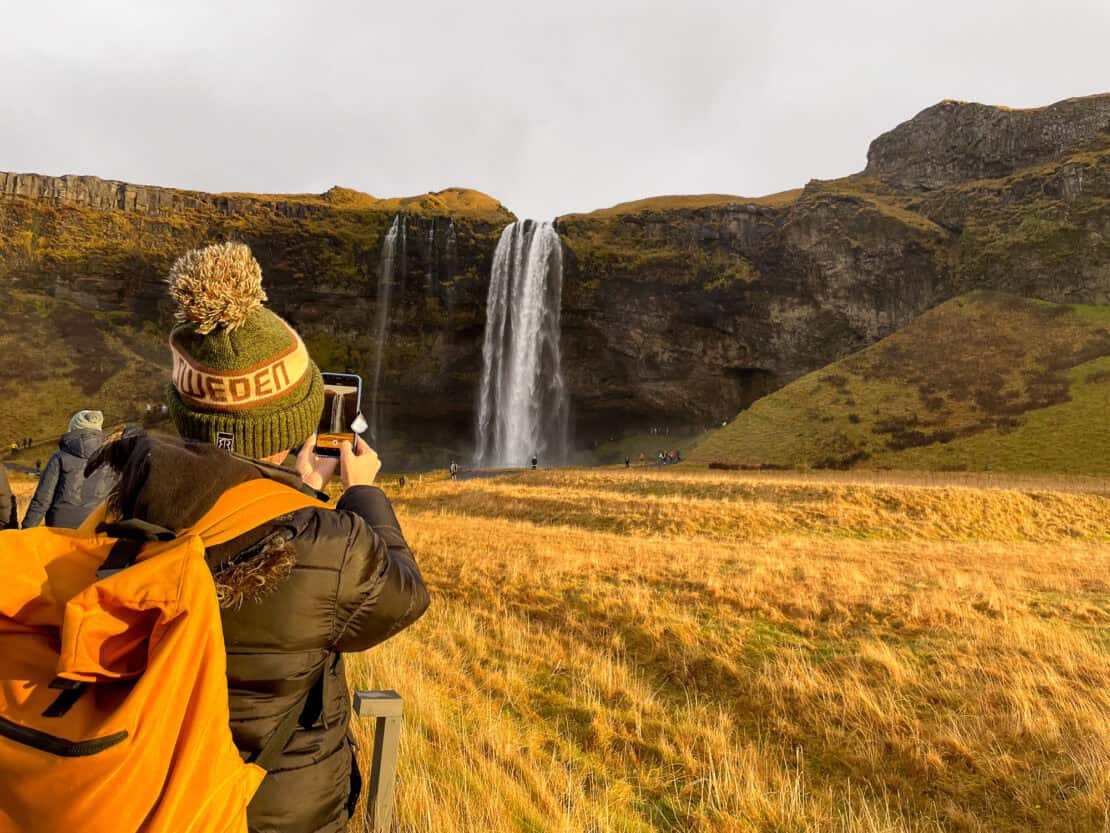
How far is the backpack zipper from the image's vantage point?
109 cm

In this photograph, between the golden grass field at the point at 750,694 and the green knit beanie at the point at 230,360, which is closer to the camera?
the green knit beanie at the point at 230,360

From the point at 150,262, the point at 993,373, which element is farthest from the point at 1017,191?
the point at 150,262

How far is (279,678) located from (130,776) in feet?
1.76

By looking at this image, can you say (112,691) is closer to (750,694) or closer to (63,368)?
(750,694)

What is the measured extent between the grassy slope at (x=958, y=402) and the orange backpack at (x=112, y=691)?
142 feet

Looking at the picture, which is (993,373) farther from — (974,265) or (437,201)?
(437,201)

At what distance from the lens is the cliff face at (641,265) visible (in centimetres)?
5419

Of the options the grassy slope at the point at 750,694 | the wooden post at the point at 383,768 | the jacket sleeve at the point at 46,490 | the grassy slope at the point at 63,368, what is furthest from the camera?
the grassy slope at the point at 63,368

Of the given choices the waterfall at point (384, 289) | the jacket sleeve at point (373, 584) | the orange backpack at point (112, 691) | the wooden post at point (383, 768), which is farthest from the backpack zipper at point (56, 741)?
the waterfall at point (384, 289)

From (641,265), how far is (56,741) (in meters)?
57.4

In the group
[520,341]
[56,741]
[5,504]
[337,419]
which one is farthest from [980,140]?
[56,741]

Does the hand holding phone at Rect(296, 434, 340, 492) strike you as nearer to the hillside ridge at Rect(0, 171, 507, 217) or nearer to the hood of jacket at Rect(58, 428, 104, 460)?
the hood of jacket at Rect(58, 428, 104, 460)

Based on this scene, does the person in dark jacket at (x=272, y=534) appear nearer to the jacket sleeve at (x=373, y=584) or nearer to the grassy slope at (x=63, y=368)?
the jacket sleeve at (x=373, y=584)

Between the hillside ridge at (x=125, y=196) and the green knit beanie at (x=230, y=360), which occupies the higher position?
the hillside ridge at (x=125, y=196)
